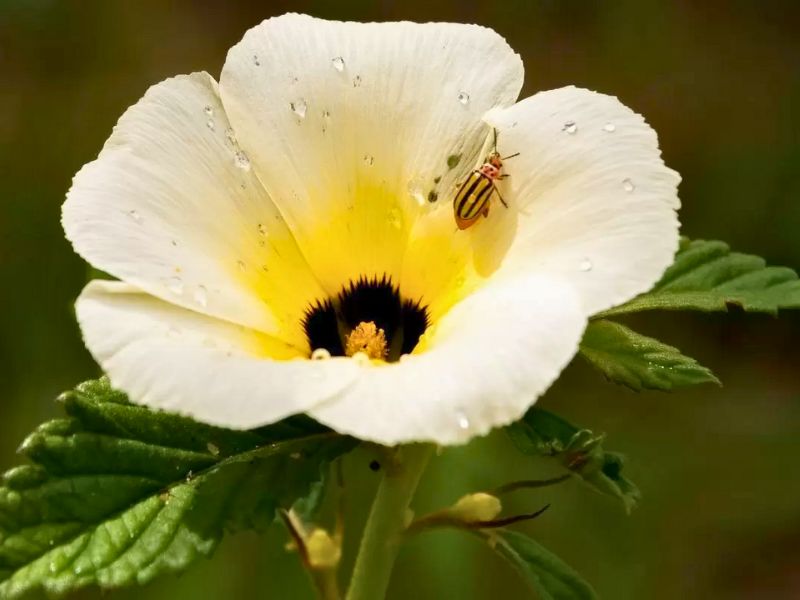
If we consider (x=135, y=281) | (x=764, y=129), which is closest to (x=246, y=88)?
(x=135, y=281)

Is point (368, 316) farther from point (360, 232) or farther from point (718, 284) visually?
point (718, 284)

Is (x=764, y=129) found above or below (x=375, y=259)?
above

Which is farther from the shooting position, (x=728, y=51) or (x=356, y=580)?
(x=728, y=51)

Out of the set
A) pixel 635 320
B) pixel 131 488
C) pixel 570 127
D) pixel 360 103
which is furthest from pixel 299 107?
pixel 635 320

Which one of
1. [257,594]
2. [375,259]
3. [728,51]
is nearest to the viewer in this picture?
[375,259]

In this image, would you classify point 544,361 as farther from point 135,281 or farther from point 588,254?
point 135,281

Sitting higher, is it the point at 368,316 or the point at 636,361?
the point at 368,316
